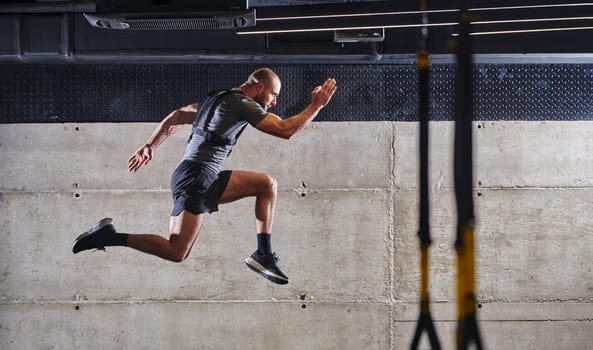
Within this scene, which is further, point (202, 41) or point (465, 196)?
point (202, 41)

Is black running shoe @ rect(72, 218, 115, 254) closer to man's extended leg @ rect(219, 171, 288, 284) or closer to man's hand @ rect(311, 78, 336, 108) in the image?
man's extended leg @ rect(219, 171, 288, 284)

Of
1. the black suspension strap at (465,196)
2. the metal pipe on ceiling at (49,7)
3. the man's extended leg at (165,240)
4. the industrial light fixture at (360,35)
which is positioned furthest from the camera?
the man's extended leg at (165,240)

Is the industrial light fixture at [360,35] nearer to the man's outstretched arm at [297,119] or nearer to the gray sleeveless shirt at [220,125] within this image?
the man's outstretched arm at [297,119]

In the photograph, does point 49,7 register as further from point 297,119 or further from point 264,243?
point 264,243

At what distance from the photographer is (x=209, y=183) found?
4.19 meters

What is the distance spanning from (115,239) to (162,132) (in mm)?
766

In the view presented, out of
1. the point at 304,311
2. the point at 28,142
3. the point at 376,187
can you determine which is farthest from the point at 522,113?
the point at 28,142

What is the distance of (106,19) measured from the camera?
123 inches

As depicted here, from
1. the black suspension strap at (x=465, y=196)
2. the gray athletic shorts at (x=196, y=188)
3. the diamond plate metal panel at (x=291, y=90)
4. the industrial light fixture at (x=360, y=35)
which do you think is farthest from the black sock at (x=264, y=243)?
the black suspension strap at (x=465, y=196)

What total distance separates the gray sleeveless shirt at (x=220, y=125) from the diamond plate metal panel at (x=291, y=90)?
0.12 m

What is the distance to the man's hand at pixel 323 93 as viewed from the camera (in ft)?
14.0

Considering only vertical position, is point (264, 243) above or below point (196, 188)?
below

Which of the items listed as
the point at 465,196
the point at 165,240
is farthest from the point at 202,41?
the point at 465,196

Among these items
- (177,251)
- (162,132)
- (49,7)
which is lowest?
(177,251)
